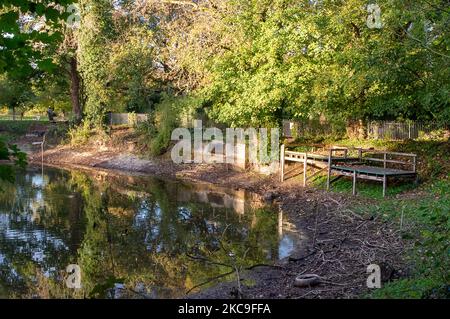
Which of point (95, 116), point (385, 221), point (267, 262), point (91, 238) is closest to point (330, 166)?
point (385, 221)

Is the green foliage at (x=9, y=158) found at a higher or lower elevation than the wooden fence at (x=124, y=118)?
lower

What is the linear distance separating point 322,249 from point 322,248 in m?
0.11

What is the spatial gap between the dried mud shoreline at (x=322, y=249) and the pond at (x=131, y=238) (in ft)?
1.80

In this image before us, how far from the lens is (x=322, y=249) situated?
1062 centimetres

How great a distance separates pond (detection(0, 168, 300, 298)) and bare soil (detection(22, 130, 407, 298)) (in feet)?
1.88

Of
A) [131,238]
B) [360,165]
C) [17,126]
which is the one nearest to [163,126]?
[360,165]

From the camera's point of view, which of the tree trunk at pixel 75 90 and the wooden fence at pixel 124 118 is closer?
the wooden fence at pixel 124 118

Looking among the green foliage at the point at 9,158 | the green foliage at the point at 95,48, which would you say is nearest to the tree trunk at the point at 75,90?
the green foliage at the point at 95,48

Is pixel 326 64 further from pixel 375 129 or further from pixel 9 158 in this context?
pixel 9 158

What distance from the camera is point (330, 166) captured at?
1639 centimetres

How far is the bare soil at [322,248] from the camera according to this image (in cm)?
806

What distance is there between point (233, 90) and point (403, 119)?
7123 mm

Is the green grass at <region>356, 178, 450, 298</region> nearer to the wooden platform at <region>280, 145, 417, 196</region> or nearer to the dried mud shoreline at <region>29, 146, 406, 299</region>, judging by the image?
the dried mud shoreline at <region>29, 146, 406, 299</region>

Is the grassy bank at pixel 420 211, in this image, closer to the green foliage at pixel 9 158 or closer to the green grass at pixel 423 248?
the green grass at pixel 423 248
